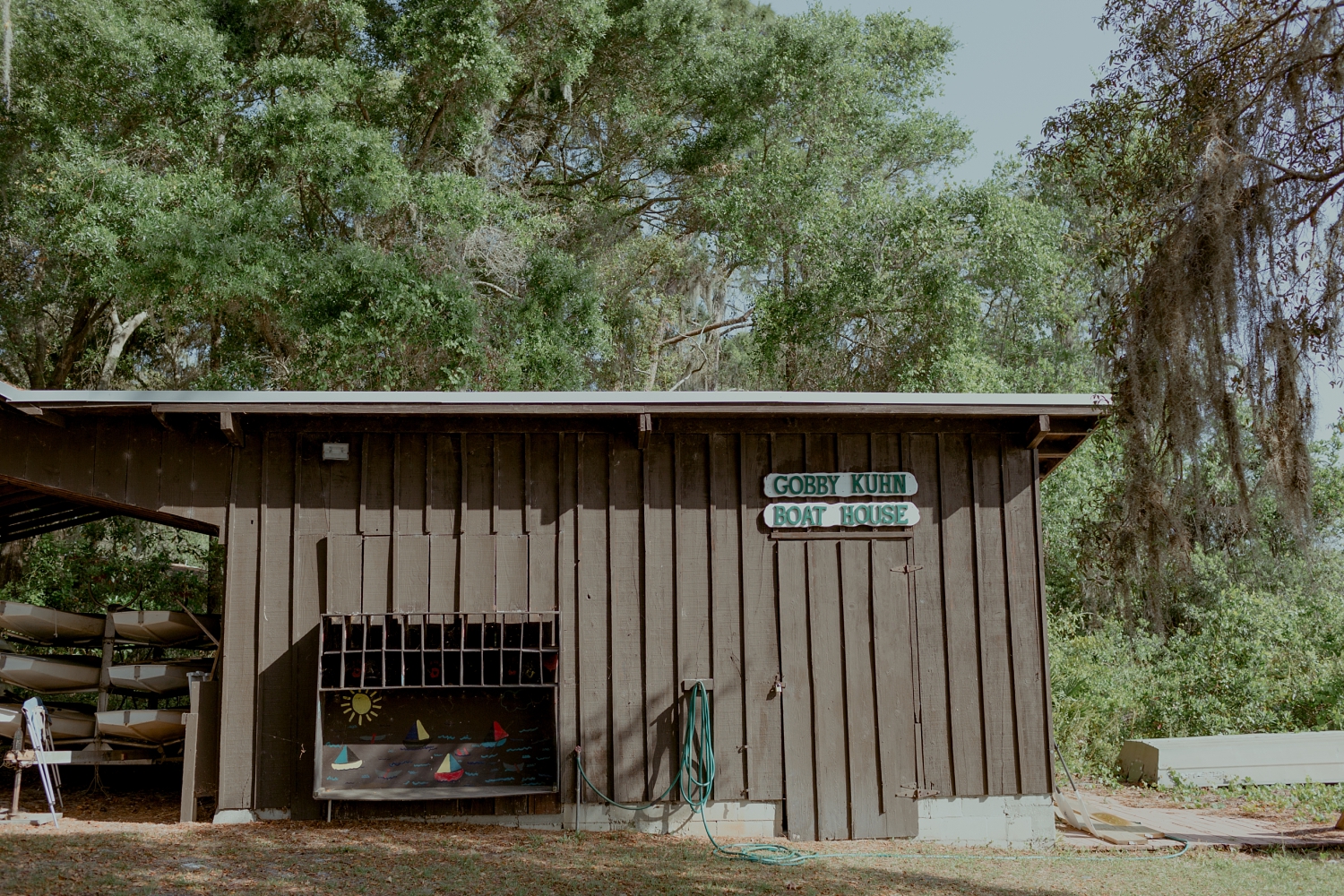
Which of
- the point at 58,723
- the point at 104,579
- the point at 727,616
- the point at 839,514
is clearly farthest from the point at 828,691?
the point at 104,579

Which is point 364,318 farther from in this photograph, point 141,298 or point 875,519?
Answer: point 875,519

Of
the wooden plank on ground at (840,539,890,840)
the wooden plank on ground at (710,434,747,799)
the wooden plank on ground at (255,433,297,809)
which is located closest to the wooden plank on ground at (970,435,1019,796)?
the wooden plank on ground at (840,539,890,840)

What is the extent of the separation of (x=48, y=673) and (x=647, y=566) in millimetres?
5243

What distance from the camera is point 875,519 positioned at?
830 cm

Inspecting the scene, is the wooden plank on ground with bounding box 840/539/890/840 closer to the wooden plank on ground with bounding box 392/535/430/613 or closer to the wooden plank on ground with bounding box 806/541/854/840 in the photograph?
the wooden plank on ground with bounding box 806/541/854/840

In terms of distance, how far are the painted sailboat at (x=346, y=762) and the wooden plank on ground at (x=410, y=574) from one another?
3.49 feet

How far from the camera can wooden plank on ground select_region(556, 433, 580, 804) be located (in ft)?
26.0

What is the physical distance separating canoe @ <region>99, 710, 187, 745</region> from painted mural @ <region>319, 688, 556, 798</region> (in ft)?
5.29

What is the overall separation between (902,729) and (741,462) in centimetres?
236

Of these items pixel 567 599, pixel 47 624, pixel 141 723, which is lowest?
pixel 141 723

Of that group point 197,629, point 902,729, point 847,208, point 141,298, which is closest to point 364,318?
point 141,298

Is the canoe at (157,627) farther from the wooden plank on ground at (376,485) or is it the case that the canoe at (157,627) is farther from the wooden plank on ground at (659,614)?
the wooden plank on ground at (659,614)

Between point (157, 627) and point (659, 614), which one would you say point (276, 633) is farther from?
point (659, 614)

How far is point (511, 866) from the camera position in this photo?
21.8 ft
